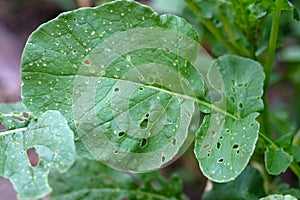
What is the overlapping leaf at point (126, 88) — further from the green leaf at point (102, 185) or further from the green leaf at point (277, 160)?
the green leaf at point (102, 185)

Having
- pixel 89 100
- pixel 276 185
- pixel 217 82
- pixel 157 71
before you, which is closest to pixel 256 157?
Answer: pixel 276 185

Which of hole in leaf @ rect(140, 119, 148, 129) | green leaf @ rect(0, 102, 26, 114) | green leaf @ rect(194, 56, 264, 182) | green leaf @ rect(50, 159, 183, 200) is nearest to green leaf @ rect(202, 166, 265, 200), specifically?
green leaf @ rect(50, 159, 183, 200)

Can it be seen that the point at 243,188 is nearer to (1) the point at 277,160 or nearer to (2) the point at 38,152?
(1) the point at 277,160

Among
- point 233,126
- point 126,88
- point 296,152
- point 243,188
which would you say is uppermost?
point 126,88

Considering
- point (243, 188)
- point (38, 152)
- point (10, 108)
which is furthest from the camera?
point (243, 188)

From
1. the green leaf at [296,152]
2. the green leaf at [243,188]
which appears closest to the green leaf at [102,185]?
the green leaf at [243,188]

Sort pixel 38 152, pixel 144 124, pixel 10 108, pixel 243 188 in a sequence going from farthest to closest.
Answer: pixel 243 188 < pixel 10 108 < pixel 144 124 < pixel 38 152

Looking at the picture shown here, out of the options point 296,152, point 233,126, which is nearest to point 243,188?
point 296,152
